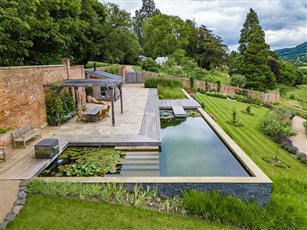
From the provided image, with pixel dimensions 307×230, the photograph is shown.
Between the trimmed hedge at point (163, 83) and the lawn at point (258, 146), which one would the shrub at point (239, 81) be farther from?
the lawn at point (258, 146)

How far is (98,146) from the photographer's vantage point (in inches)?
358

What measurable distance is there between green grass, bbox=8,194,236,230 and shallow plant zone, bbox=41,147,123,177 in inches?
51.8

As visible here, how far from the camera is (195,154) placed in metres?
8.84

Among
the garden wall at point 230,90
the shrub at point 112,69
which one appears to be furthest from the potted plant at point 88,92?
the garden wall at point 230,90

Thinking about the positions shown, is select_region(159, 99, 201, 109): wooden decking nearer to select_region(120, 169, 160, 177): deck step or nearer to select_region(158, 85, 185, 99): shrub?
select_region(158, 85, 185, 99): shrub

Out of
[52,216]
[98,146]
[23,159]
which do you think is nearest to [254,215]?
[52,216]

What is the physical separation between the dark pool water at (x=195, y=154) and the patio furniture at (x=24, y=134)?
5.00 metres

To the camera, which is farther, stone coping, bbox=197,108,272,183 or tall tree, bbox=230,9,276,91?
tall tree, bbox=230,9,276,91

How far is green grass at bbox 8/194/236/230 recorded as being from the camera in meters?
5.02

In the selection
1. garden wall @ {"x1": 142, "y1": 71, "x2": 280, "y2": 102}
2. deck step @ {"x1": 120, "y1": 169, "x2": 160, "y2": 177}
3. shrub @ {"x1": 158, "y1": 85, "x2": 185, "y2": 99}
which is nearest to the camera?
deck step @ {"x1": 120, "y1": 169, "x2": 160, "y2": 177}

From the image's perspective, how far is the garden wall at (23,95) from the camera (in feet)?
26.6

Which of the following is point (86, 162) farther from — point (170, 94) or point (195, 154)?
point (170, 94)

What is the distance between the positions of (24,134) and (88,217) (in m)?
5.31

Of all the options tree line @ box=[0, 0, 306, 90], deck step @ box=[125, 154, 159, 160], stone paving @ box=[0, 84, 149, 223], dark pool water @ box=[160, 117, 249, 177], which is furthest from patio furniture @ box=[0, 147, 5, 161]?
tree line @ box=[0, 0, 306, 90]
